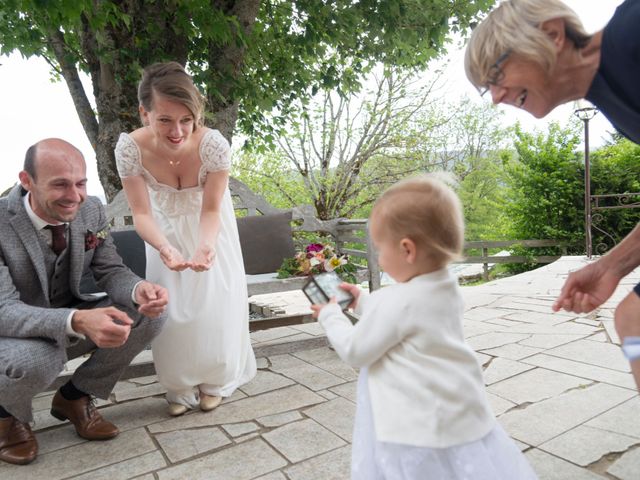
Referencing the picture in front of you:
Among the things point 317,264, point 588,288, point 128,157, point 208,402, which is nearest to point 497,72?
point 588,288

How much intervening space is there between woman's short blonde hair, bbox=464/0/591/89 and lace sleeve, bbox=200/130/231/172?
1.70 m

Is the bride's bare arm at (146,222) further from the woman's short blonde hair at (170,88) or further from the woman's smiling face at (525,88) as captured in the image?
the woman's smiling face at (525,88)

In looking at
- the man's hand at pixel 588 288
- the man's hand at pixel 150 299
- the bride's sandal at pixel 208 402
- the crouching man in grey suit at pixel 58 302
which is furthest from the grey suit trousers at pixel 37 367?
the man's hand at pixel 588 288

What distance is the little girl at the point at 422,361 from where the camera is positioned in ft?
4.48

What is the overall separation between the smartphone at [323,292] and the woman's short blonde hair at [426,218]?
311 millimetres

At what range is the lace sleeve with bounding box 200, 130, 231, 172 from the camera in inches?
111

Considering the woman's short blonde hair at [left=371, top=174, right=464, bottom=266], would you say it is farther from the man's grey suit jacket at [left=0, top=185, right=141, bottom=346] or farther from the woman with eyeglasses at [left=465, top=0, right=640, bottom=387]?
the man's grey suit jacket at [left=0, top=185, right=141, bottom=346]

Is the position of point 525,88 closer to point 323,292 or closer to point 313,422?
point 323,292

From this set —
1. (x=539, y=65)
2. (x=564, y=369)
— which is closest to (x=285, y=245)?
(x=564, y=369)

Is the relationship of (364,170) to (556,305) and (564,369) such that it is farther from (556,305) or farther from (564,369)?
(556,305)

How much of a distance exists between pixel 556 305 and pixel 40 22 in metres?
5.25

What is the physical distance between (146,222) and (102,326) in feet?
2.65

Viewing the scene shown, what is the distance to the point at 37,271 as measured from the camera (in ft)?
7.79

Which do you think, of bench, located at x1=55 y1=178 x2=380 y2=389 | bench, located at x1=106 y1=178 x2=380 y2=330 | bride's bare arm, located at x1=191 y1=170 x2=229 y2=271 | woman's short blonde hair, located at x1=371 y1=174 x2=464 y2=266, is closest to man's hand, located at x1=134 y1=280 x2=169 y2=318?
bride's bare arm, located at x1=191 y1=170 x2=229 y2=271
